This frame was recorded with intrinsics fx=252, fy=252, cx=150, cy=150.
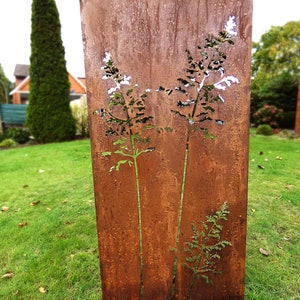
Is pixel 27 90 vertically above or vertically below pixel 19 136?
above

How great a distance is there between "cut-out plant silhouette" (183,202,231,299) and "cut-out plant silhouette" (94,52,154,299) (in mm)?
401

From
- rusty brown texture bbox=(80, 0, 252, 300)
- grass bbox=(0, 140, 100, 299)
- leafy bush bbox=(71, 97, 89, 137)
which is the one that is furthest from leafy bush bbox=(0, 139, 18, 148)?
rusty brown texture bbox=(80, 0, 252, 300)

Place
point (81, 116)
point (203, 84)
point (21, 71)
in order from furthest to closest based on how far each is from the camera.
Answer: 1. point (21, 71)
2. point (81, 116)
3. point (203, 84)

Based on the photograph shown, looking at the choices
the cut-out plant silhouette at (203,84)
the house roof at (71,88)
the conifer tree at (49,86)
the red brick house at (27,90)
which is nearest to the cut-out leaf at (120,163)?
the cut-out plant silhouette at (203,84)

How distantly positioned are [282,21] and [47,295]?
16.5 m

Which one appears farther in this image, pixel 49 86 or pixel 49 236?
pixel 49 86

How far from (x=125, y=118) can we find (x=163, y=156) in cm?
25

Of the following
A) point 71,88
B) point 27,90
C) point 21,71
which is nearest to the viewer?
point 27,90

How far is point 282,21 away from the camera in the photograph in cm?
1372

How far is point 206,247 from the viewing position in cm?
Answer: 119

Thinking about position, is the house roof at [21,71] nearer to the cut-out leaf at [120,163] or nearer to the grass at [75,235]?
the grass at [75,235]

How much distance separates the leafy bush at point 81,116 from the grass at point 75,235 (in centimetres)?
476

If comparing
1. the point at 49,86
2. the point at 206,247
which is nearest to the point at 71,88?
the point at 49,86

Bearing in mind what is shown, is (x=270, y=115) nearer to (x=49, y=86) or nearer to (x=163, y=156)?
(x=49, y=86)
